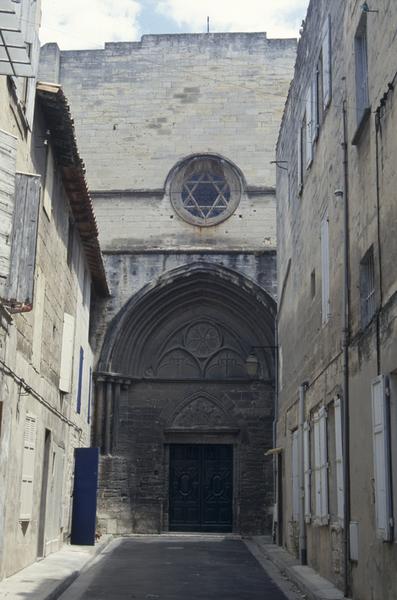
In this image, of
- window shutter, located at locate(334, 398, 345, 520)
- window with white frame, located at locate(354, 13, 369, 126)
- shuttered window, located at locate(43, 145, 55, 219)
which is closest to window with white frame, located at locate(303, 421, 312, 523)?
window shutter, located at locate(334, 398, 345, 520)

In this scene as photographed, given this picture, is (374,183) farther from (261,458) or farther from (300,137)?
(261,458)

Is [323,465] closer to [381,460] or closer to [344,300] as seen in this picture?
[344,300]

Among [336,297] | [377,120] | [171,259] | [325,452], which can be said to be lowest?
[325,452]

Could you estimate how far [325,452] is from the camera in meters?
10.6

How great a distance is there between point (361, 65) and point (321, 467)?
4941mm

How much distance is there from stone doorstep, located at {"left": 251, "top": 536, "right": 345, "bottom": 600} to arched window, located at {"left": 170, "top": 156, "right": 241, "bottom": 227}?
29.1ft

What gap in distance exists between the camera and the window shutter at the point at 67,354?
14.3 meters

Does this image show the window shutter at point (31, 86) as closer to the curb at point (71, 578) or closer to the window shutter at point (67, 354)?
the window shutter at point (67, 354)

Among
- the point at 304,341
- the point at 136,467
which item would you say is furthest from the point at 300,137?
the point at 136,467

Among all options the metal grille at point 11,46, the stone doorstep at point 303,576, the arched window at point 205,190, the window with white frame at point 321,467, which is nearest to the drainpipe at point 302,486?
the stone doorstep at point 303,576

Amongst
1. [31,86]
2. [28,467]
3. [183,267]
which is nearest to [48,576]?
[28,467]

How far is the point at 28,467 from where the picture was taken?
1120 cm

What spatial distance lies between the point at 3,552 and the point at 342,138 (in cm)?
613

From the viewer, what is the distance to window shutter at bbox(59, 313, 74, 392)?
47.0 ft
